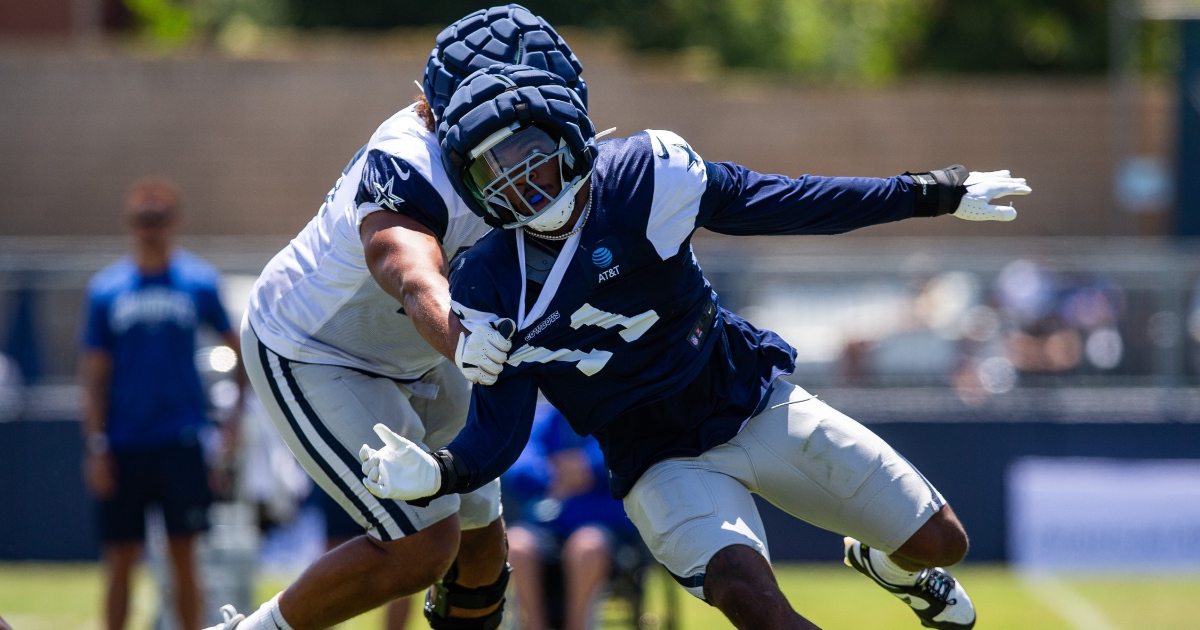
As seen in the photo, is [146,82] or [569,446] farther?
[146,82]

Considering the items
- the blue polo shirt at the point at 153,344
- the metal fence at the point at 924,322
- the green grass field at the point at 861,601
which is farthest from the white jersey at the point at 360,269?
the metal fence at the point at 924,322

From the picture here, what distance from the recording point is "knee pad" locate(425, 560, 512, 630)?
15.1ft

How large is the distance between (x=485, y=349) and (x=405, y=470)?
36cm

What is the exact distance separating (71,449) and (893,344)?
615 cm

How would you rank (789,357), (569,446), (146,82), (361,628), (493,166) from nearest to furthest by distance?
(493,166)
(789,357)
(569,446)
(361,628)
(146,82)

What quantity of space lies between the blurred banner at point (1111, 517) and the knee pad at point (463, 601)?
624 centimetres

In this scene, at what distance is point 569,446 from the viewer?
6.85 metres

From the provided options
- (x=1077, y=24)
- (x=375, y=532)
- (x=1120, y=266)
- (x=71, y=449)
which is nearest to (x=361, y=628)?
(x=71, y=449)

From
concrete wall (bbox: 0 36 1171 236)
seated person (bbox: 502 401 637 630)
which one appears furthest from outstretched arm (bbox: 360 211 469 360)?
concrete wall (bbox: 0 36 1171 236)

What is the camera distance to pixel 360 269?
4.09 m

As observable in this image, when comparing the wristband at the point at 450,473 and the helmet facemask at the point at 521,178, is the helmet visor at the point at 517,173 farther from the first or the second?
the wristband at the point at 450,473

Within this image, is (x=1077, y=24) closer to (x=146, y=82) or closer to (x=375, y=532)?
(x=146, y=82)

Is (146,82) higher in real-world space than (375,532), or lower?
lower

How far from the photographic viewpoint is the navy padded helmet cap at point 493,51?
3.90 metres
